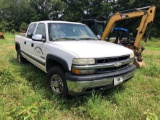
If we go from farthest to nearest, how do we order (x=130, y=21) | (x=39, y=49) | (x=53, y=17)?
(x=53, y=17)
(x=130, y=21)
(x=39, y=49)

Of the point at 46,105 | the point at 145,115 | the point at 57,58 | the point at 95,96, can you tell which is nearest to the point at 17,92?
the point at 46,105

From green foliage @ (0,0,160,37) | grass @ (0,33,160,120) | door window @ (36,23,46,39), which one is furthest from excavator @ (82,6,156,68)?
green foliage @ (0,0,160,37)

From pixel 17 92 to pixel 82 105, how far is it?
4.96 feet

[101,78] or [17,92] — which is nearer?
[101,78]

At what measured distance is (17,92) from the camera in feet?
12.8

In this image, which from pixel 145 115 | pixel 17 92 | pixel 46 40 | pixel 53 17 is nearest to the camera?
pixel 145 115

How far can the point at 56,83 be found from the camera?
3715mm

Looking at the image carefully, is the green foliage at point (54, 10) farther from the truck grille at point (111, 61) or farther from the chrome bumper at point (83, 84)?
the chrome bumper at point (83, 84)

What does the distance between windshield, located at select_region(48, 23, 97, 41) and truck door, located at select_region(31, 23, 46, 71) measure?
0.82 feet

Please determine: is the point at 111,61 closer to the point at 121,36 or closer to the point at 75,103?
the point at 75,103

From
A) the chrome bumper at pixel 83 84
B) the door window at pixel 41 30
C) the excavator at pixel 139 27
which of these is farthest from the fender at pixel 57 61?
the excavator at pixel 139 27

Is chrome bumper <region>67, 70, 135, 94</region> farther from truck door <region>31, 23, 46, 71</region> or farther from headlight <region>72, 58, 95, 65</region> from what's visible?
truck door <region>31, 23, 46, 71</region>

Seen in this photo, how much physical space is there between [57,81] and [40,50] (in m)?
1.11

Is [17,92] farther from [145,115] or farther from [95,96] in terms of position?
[145,115]
